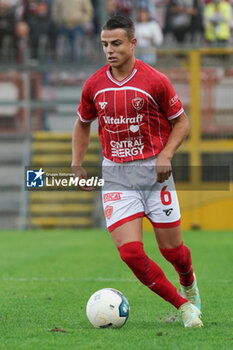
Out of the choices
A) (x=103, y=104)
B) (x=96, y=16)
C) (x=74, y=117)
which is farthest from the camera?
(x=96, y=16)

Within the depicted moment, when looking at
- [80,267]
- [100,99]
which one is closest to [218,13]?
[80,267]

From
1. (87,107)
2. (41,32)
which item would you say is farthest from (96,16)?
(87,107)

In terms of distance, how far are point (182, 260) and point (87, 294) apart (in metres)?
2.10

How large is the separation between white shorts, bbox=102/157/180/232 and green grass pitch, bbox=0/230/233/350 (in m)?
0.83

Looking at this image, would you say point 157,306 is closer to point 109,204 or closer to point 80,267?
point 109,204

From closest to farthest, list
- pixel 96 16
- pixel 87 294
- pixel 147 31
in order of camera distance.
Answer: pixel 87 294, pixel 147 31, pixel 96 16

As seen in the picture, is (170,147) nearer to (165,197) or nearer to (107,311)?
(165,197)

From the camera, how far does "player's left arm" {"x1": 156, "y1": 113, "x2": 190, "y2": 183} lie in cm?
606

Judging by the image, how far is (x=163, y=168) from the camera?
6.05 meters

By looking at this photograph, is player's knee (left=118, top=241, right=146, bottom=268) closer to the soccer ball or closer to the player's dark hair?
the soccer ball

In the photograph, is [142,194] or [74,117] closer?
[142,194]

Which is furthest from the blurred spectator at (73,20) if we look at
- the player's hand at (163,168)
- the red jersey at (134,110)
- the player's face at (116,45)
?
the player's hand at (163,168)

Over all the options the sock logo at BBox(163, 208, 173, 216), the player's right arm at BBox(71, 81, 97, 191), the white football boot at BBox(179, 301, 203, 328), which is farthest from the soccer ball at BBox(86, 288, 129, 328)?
the player's right arm at BBox(71, 81, 97, 191)

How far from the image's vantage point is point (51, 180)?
6.64 m
